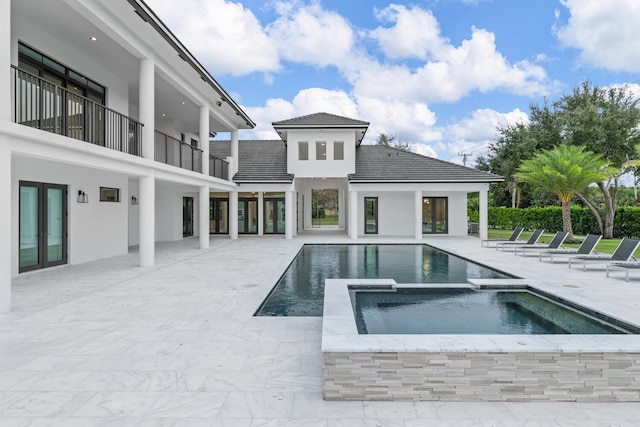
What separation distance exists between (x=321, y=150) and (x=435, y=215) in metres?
8.40

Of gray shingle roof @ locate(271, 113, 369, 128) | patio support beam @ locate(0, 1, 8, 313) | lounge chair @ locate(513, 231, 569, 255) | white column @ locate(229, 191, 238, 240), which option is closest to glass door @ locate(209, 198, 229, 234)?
white column @ locate(229, 191, 238, 240)

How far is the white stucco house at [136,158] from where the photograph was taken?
8.97m

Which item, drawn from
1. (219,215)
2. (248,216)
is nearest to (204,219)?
(248,216)

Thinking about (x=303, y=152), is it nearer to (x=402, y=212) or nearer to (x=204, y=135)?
(x=204, y=135)

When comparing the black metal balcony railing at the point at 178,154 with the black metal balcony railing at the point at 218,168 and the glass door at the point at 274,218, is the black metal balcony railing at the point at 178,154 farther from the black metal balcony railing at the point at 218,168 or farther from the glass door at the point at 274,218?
the glass door at the point at 274,218

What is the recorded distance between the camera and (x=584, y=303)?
22.0 ft

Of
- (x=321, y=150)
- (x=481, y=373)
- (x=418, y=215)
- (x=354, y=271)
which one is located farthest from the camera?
(x=321, y=150)

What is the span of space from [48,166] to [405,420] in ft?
40.0

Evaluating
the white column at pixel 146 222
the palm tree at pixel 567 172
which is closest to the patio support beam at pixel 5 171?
the white column at pixel 146 222

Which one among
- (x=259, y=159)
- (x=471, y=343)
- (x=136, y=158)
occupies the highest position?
(x=259, y=159)

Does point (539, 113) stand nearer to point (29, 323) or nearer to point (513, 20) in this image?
point (513, 20)

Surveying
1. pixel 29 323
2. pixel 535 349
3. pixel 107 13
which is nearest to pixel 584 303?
pixel 535 349

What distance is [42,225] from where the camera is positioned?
1105 centimetres

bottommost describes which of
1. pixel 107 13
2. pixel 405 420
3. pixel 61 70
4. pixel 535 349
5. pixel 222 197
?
pixel 405 420
